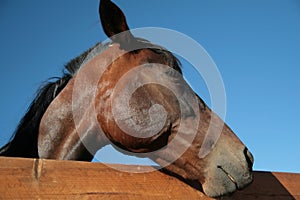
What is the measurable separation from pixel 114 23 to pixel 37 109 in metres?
1.14

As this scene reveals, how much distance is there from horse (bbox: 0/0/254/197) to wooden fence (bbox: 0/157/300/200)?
376mm

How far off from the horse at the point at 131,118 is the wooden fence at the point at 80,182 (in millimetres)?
376

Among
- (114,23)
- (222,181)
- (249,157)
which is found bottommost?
(222,181)

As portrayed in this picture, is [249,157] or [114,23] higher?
[114,23]

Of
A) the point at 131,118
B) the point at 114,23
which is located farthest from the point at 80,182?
the point at 114,23

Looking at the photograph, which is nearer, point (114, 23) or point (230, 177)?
point (230, 177)

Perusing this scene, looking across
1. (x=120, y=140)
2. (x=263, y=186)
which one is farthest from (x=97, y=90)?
(x=263, y=186)

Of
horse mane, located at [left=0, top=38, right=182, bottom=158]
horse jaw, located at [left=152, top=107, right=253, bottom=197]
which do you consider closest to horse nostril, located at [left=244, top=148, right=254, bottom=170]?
horse jaw, located at [left=152, top=107, right=253, bottom=197]

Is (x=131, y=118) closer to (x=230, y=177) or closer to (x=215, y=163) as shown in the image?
(x=215, y=163)

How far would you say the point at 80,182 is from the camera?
1811mm

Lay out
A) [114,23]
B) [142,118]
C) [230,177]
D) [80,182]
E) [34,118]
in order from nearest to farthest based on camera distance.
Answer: [80,182], [230,177], [142,118], [114,23], [34,118]

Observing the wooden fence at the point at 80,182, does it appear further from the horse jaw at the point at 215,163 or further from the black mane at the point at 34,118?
the black mane at the point at 34,118

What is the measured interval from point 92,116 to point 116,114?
0.28 meters

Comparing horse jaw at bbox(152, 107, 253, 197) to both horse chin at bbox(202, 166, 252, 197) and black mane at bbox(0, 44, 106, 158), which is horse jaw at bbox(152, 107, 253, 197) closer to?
horse chin at bbox(202, 166, 252, 197)
